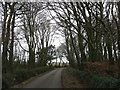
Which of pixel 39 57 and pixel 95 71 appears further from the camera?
pixel 39 57

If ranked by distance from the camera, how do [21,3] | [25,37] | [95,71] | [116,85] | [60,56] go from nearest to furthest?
[116,85] < [95,71] < [21,3] < [25,37] < [60,56]

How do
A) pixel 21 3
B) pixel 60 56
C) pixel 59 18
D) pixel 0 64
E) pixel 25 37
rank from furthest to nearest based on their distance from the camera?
1. pixel 60 56
2. pixel 25 37
3. pixel 59 18
4. pixel 21 3
5. pixel 0 64

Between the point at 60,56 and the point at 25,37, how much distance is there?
192 feet

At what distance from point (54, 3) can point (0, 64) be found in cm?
950

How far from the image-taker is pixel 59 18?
90.0ft

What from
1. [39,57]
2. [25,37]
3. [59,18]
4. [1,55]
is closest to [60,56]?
[39,57]

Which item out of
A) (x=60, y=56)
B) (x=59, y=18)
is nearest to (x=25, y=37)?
(x=59, y=18)

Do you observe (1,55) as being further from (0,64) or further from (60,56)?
(60,56)

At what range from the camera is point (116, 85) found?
11.8m

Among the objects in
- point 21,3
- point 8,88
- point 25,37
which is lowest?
point 8,88

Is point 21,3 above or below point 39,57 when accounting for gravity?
above

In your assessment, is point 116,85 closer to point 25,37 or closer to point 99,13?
point 99,13

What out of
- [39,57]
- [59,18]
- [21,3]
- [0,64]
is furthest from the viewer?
[39,57]

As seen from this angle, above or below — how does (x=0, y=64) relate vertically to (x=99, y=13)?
below
